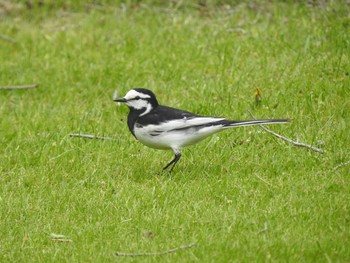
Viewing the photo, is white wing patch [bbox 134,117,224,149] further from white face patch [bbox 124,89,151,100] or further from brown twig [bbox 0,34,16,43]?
brown twig [bbox 0,34,16,43]

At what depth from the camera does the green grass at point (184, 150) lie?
21.1 ft

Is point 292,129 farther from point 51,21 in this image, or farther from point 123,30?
point 51,21


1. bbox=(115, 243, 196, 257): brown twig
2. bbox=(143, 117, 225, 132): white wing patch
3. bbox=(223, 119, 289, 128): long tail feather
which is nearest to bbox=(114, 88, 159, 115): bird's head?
bbox=(143, 117, 225, 132): white wing patch

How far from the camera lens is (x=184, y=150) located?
8.58m

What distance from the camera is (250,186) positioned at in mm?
7344

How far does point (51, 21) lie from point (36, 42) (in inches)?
36.5

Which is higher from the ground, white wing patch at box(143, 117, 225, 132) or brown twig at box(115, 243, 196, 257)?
white wing patch at box(143, 117, 225, 132)

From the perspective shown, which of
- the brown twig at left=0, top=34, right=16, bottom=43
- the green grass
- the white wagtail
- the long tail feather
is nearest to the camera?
the green grass

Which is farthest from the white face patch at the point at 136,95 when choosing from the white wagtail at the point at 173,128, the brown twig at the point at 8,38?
the brown twig at the point at 8,38

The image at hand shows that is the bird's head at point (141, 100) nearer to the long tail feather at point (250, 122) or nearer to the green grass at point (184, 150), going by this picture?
the green grass at point (184, 150)

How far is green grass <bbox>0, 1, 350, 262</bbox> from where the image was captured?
6.44m

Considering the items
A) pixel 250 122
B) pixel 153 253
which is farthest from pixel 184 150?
pixel 153 253

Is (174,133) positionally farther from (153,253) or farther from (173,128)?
(153,253)

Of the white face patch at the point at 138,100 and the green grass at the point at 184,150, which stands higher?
the white face patch at the point at 138,100
